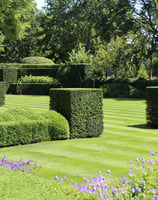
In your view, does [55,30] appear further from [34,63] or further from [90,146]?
[90,146]

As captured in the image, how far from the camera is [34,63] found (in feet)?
112

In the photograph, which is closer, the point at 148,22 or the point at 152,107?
the point at 152,107

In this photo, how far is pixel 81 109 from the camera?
32.3 feet

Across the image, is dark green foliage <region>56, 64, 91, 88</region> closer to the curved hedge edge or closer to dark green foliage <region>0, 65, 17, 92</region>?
dark green foliage <region>0, 65, 17, 92</region>

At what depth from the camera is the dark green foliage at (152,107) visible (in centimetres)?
1192

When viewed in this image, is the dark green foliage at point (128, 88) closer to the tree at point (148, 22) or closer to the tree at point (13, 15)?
the tree at point (148, 22)

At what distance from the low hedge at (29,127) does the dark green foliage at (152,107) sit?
3988 millimetres

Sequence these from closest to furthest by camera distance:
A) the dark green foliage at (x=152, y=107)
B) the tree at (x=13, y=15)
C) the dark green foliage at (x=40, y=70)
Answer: the dark green foliage at (x=152, y=107) → the tree at (x=13, y=15) → the dark green foliage at (x=40, y=70)

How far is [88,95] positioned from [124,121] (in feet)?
12.8

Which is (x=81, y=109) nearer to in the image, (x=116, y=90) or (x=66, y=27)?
(x=116, y=90)

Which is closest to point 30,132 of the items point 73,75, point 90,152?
point 90,152

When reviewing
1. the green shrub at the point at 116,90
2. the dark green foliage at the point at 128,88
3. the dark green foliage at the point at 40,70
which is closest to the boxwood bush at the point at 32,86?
the dark green foliage at the point at 40,70

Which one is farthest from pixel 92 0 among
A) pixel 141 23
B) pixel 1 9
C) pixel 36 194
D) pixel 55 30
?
pixel 36 194

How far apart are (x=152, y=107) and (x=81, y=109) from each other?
3.52 m
